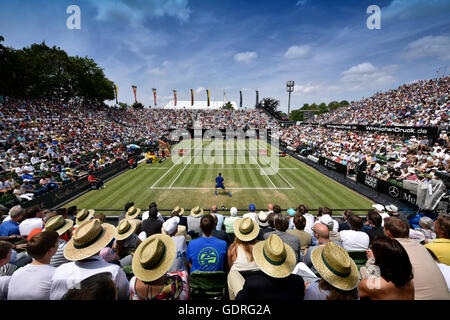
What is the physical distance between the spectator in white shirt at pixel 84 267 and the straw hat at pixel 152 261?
0.53m

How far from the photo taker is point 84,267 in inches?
115

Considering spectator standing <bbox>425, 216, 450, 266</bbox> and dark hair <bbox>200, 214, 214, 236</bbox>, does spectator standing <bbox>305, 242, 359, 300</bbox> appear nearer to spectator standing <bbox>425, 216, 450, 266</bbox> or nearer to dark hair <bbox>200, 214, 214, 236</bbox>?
dark hair <bbox>200, 214, 214, 236</bbox>

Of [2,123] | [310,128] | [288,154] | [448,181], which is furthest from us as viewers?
[310,128]

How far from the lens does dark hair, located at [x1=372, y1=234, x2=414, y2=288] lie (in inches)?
97.3

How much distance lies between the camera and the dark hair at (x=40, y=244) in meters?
2.95

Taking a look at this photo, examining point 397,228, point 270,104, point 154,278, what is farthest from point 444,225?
point 270,104

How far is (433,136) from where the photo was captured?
774 inches

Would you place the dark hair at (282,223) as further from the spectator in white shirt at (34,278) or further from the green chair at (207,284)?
the spectator in white shirt at (34,278)

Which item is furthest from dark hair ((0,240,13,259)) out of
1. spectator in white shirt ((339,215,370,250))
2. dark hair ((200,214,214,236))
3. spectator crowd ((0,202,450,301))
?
spectator in white shirt ((339,215,370,250))

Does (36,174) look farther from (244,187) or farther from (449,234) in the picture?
(449,234)

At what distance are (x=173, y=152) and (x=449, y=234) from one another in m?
32.7

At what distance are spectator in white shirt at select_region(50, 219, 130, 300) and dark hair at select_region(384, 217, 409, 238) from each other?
5265 mm

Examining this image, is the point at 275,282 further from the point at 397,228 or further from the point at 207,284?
the point at 397,228
